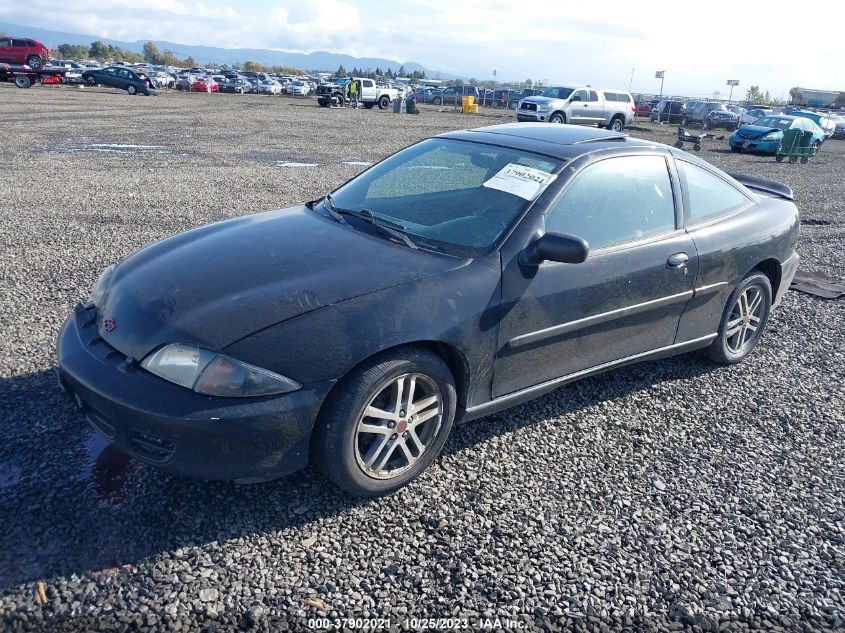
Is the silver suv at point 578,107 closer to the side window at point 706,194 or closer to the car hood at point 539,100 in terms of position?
the car hood at point 539,100

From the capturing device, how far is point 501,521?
294cm

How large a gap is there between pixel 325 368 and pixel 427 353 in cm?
50

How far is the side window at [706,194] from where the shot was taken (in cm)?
411

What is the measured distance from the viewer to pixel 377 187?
4.03m

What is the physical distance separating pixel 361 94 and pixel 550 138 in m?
35.9

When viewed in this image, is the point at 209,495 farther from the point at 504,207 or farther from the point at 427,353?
the point at 504,207

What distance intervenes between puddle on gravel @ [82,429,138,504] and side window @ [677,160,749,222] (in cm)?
346

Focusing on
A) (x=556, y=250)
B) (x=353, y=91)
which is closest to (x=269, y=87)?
(x=353, y=91)

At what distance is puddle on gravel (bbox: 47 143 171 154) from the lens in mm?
13227

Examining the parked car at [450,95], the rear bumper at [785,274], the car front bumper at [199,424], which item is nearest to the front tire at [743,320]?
the rear bumper at [785,274]

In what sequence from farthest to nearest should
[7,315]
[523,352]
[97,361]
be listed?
1. [7,315]
2. [523,352]
3. [97,361]

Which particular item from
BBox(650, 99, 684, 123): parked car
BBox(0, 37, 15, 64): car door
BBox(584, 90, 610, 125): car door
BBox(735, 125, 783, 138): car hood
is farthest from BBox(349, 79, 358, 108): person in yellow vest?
BBox(735, 125, 783, 138): car hood

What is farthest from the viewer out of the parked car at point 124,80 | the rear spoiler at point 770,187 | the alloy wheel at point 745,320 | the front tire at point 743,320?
the parked car at point 124,80

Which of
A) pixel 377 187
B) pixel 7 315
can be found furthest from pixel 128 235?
pixel 377 187
